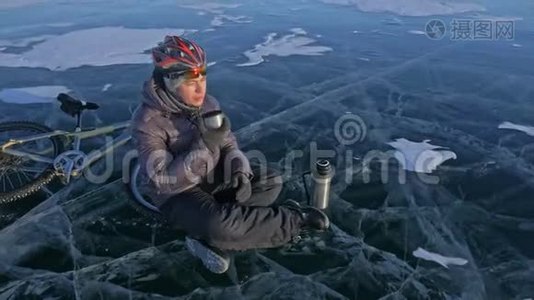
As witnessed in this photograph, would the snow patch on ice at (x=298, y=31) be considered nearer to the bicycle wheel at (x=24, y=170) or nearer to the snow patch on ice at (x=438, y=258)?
the bicycle wheel at (x=24, y=170)

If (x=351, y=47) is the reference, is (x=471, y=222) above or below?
below

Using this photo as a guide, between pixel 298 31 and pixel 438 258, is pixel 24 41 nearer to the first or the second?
pixel 298 31

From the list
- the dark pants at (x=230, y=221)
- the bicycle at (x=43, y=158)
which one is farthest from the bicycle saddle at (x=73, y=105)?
the dark pants at (x=230, y=221)

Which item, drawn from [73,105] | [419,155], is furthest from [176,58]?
[419,155]

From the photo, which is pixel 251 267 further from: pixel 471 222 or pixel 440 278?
pixel 471 222

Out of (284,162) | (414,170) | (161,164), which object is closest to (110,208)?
(161,164)

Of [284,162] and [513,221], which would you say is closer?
[513,221]

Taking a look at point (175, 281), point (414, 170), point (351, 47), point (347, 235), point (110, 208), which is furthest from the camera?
point (351, 47)

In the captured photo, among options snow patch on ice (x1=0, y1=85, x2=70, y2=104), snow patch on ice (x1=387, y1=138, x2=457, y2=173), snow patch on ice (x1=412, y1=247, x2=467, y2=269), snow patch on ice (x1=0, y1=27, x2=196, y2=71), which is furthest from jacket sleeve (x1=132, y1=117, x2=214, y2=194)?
snow patch on ice (x1=0, y1=27, x2=196, y2=71)
